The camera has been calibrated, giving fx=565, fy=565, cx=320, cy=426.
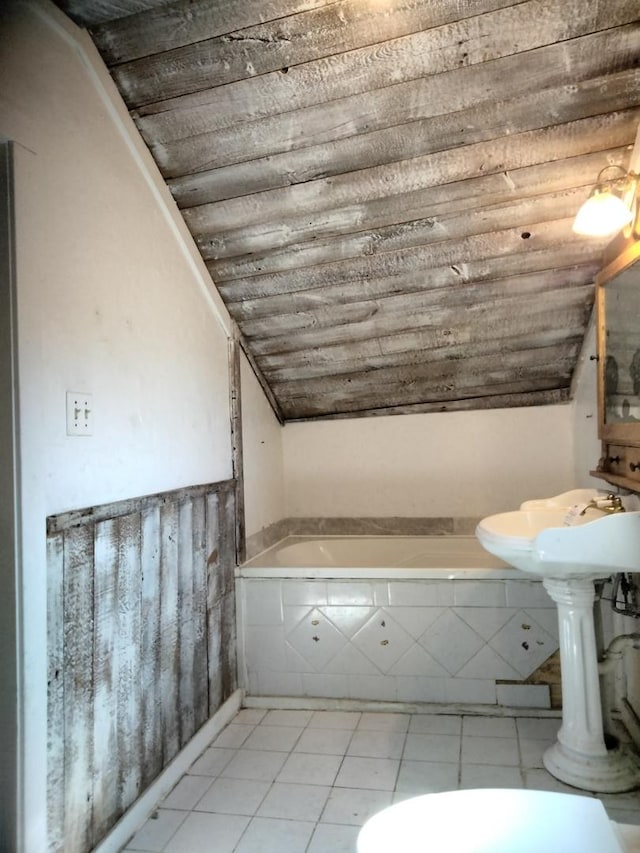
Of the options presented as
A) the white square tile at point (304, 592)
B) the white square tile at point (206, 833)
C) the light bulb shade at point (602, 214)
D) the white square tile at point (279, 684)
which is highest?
the light bulb shade at point (602, 214)

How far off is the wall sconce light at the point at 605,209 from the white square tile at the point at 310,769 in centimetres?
203

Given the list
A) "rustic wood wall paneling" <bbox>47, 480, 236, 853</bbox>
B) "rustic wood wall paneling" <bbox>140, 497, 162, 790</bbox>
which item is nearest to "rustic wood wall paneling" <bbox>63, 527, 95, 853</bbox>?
"rustic wood wall paneling" <bbox>47, 480, 236, 853</bbox>

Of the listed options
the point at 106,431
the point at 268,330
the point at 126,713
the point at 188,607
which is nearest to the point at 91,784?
the point at 126,713

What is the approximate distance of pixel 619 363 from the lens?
214cm

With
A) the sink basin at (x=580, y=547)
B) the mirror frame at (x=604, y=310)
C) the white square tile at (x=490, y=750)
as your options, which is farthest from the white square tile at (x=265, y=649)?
the mirror frame at (x=604, y=310)

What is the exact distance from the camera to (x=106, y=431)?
67.4 inches

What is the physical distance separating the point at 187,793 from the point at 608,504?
5.77ft

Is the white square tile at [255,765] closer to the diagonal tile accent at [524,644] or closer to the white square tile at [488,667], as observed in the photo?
the white square tile at [488,667]

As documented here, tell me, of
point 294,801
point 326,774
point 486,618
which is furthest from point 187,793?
point 486,618

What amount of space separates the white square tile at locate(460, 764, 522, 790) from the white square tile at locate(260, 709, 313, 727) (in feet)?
2.38

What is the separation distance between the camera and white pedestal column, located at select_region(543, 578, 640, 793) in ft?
6.19

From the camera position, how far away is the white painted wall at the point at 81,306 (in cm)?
140

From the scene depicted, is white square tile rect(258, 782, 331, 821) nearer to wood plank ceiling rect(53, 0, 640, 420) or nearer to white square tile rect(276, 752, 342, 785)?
white square tile rect(276, 752, 342, 785)

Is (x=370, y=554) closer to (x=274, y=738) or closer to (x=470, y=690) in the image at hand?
(x=470, y=690)
